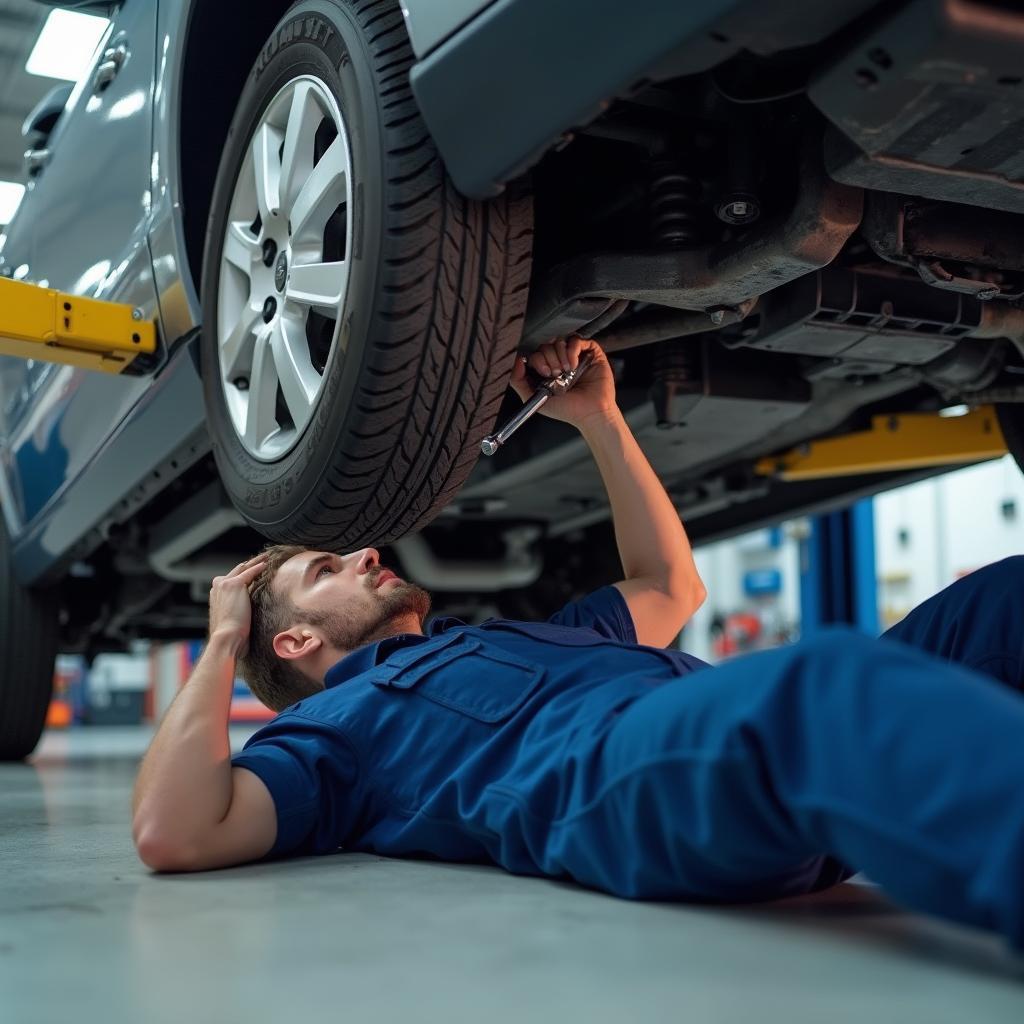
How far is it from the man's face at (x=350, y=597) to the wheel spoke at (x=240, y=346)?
307 millimetres

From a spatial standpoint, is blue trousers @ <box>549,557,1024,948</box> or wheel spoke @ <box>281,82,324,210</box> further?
wheel spoke @ <box>281,82,324,210</box>

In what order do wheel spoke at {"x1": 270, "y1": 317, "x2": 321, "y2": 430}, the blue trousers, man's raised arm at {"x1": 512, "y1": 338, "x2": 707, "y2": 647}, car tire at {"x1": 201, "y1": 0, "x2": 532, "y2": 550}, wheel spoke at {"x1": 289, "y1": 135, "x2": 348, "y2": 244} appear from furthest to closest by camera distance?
man's raised arm at {"x1": 512, "y1": 338, "x2": 707, "y2": 647} → wheel spoke at {"x1": 270, "y1": 317, "x2": 321, "y2": 430} → wheel spoke at {"x1": 289, "y1": 135, "x2": 348, "y2": 244} → car tire at {"x1": 201, "y1": 0, "x2": 532, "y2": 550} → the blue trousers

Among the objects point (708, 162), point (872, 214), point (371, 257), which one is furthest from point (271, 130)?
point (872, 214)

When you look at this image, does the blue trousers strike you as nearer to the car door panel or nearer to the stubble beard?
the stubble beard

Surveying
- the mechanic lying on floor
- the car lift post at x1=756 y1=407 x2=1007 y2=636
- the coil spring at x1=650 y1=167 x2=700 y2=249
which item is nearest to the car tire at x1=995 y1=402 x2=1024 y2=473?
the car lift post at x1=756 y1=407 x2=1007 y2=636

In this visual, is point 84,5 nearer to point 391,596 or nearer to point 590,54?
point 391,596

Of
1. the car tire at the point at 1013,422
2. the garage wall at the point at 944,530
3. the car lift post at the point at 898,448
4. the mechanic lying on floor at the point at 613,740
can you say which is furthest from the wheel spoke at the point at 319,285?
the garage wall at the point at 944,530

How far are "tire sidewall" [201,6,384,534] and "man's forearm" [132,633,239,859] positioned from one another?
1.29ft

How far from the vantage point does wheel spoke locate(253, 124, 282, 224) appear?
1643 millimetres

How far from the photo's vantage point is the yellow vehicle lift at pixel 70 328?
194cm

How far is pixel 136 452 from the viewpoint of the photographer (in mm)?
2209

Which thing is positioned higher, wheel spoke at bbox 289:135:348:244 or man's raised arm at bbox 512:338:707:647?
wheel spoke at bbox 289:135:348:244

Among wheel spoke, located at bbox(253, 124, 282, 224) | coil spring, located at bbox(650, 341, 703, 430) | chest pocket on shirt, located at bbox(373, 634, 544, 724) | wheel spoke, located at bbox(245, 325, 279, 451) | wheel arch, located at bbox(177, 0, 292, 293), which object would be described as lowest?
chest pocket on shirt, located at bbox(373, 634, 544, 724)

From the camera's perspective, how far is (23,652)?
327 centimetres
